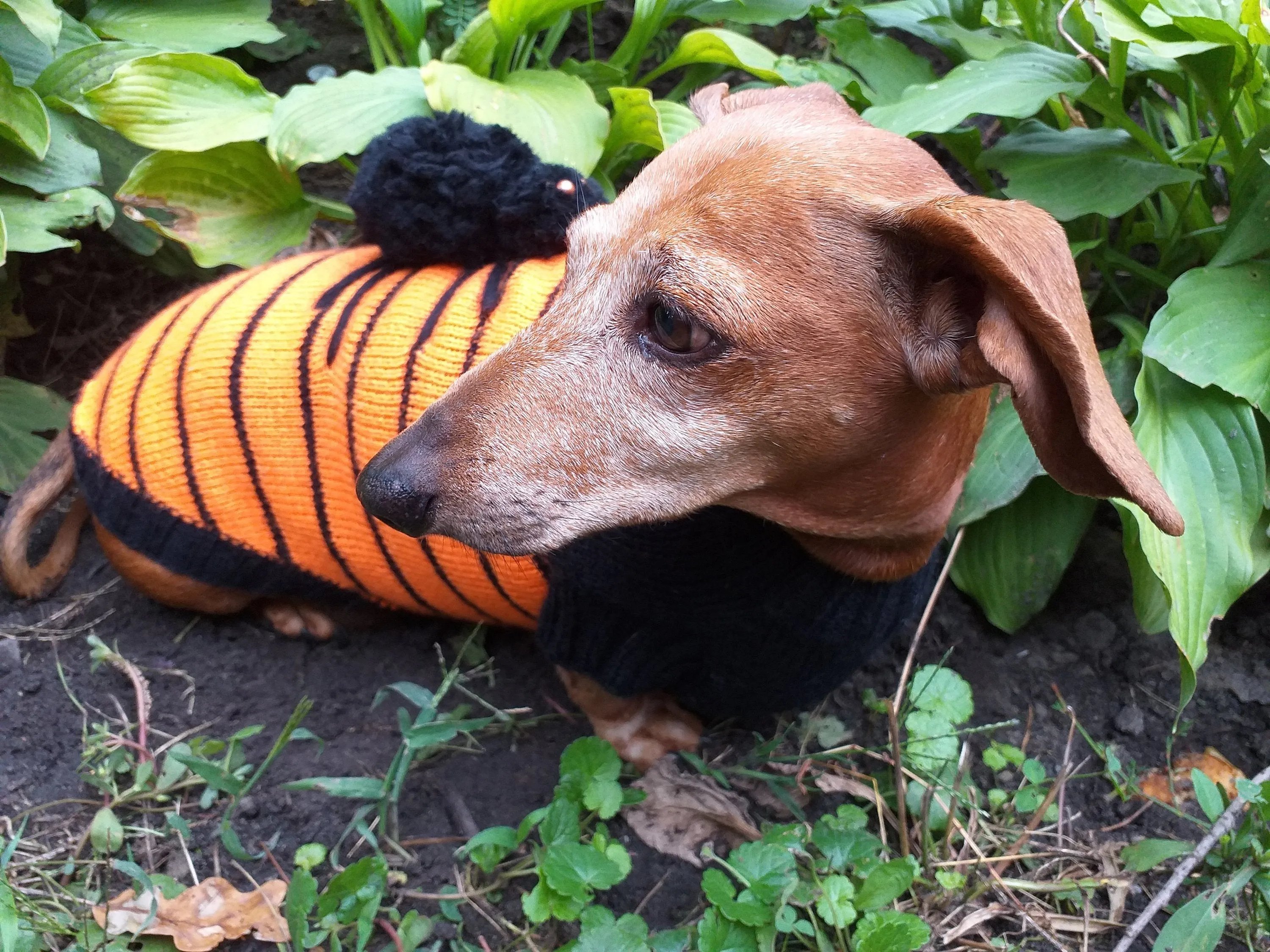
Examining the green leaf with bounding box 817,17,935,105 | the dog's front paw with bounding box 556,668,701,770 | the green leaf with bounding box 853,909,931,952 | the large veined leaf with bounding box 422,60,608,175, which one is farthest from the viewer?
the green leaf with bounding box 817,17,935,105

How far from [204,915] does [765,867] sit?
91cm

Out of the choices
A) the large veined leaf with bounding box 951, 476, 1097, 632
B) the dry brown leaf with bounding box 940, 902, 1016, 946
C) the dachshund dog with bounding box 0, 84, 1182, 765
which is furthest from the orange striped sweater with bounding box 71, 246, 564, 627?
the large veined leaf with bounding box 951, 476, 1097, 632

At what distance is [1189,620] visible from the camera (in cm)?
166

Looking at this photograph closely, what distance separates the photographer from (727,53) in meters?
2.46

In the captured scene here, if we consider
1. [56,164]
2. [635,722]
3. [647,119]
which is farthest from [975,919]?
[56,164]

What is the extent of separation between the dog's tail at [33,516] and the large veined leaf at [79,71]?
0.88 meters

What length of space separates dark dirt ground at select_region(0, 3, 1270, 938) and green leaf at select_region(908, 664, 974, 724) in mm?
144

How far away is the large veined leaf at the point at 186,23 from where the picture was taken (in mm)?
2520

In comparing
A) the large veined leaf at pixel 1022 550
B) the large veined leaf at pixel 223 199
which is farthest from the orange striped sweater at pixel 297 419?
the large veined leaf at pixel 1022 550

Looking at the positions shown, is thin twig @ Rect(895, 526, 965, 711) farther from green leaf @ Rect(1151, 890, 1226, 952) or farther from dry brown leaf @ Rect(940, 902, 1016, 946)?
green leaf @ Rect(1151, 890, 1226, 952)

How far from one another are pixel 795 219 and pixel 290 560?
129 centimetres

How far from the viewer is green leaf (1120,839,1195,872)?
1566mm

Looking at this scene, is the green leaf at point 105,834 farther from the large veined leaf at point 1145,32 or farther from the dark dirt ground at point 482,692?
the large veined leaf at point 1145,32

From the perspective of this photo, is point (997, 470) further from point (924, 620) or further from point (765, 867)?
point (765, 867)
